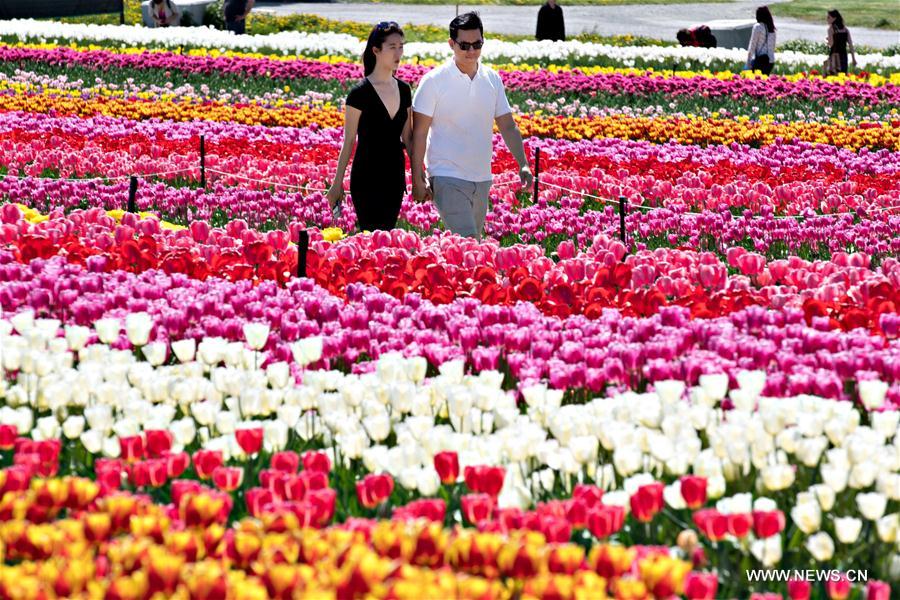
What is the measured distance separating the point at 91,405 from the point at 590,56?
21.5 m

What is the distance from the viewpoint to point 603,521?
3555 mm

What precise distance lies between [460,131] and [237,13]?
71.2 ft

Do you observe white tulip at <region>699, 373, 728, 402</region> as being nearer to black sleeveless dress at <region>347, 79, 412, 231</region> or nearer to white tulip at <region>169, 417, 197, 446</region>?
white tulip at <region>169, 417, 197, 446</region>

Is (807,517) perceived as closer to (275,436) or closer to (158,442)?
(275,436)

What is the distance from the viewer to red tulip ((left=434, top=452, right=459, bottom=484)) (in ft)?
12.8

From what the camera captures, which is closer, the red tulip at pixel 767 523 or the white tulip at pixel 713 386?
the red tulip at pixel 767 523

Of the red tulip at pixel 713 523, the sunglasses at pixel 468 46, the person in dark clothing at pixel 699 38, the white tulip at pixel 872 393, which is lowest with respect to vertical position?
the red tulip at pixel 713 523

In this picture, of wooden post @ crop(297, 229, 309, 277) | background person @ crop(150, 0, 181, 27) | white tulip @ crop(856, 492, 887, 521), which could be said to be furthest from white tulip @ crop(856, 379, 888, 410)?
background person @ crop(150, 0, 181, 27)

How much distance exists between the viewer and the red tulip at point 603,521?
3.55m

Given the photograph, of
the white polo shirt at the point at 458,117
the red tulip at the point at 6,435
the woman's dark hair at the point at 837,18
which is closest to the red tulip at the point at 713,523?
the red tulip at the point at 6,435

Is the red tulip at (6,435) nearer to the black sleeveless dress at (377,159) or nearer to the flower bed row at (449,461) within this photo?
the flower bed row at (449,461)

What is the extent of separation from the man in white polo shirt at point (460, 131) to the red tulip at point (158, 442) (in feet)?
13.6

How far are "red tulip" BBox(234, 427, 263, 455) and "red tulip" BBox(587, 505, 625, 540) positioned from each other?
1.05 m

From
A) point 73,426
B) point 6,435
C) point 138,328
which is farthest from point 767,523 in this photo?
point 138,328
